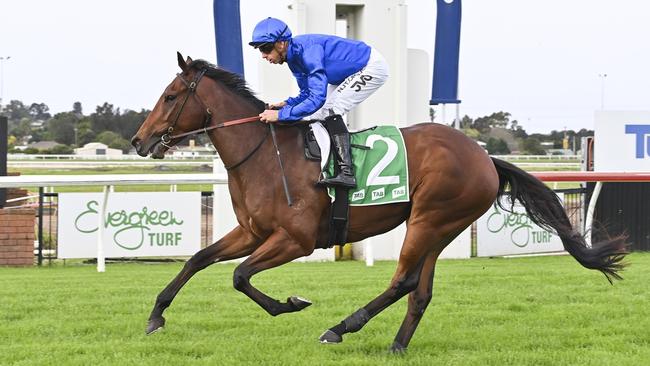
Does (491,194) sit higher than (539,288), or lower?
higher

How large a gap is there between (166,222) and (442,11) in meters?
4.40

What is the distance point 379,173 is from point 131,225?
581 centimetres

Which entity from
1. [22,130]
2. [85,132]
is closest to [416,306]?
[85,132]

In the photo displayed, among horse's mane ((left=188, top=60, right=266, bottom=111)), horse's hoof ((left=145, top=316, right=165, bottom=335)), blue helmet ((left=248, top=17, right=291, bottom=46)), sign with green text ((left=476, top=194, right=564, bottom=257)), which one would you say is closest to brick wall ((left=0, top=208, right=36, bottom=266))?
sign with green text ((left=476, top=194, right=564, bottom=257))

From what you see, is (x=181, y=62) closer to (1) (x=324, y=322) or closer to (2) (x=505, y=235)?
(1) (x=324, y=322)

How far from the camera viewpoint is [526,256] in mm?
11531

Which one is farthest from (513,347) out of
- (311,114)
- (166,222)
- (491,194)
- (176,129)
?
(166,222)

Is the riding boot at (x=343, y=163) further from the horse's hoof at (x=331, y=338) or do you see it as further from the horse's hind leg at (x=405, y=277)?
the horse's hoof at (x=331, y=338)

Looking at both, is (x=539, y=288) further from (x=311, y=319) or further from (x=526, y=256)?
(x=526, y=256)

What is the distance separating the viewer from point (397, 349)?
502 centimetres

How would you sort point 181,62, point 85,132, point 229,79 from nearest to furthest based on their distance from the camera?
point 181,62
point 229,79
point 85,132

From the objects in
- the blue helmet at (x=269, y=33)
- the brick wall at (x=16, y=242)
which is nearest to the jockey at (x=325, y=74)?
the blue helmet at (x=269, y=33)

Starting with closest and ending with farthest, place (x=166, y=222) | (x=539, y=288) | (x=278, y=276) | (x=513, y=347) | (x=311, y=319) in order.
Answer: (x=513, y=347), (x=311, y=319), (x=539, y=288), (x=278, y=276), (x=166, y=222)

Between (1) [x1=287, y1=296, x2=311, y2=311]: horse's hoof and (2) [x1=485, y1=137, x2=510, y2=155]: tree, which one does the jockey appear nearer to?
(1) [x1=287, y1=296, x2=311, y2=311]: horse's hoof
